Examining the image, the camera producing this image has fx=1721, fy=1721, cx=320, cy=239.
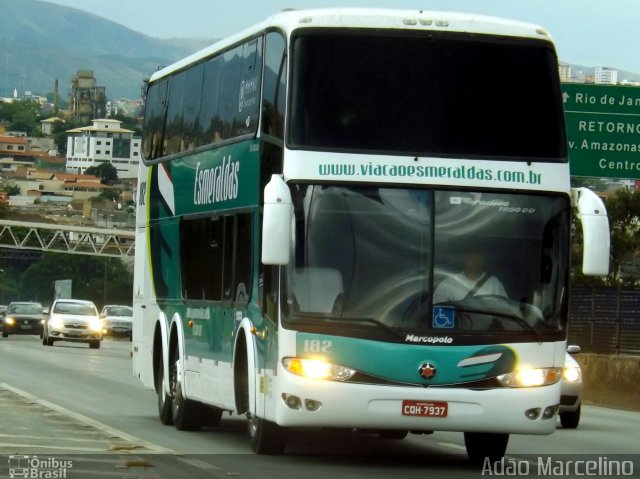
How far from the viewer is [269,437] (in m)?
15.3

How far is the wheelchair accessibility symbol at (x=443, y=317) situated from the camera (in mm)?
14148

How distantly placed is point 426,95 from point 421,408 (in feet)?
8.73

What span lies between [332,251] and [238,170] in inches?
88.3

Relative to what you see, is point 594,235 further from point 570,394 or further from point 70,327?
point 70,327

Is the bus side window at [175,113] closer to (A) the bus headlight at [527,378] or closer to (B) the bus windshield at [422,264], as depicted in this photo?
Result: (B) the bus windshield at [422,264]

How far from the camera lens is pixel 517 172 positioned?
14.6 m

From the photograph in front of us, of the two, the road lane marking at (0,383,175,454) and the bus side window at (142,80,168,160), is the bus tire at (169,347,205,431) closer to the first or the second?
the road lane marking at (0,383,175,454)

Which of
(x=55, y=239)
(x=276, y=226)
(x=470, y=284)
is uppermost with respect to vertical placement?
(x=55, y=239)

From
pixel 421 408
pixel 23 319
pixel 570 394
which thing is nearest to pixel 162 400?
pixel 570 394

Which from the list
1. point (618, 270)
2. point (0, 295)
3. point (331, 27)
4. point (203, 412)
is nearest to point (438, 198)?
point (331, 27)

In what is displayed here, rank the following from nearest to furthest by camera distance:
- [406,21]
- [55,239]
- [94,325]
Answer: [406,21], [94,325], [55,239]

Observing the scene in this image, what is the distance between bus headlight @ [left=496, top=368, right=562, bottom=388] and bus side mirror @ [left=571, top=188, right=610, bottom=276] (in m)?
0.94

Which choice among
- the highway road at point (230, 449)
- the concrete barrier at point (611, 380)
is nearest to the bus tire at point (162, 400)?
the highway road at point (230, 449)

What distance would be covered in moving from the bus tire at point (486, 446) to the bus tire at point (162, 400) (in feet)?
14.9
